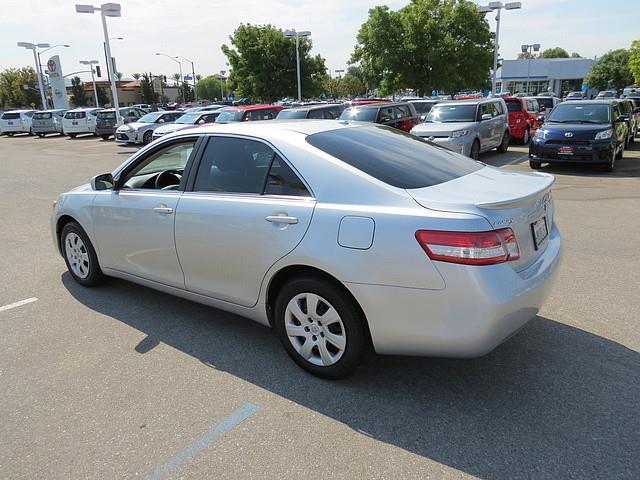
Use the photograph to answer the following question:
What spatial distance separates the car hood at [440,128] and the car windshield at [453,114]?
1.31ft

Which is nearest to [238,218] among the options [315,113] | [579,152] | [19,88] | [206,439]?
[206,439]

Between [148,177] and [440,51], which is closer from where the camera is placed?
[148,177]

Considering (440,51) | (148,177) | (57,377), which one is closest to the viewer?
(57,377)

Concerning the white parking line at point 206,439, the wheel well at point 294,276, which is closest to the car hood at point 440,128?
the wheel well at point 294,276

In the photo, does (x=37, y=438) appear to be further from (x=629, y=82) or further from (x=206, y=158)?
(x=629, y=82)

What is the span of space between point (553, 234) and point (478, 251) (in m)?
1.21

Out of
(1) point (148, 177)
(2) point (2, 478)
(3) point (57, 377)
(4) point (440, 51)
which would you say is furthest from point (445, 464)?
(4) point (440, 51)

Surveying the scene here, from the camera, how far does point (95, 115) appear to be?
95.9 ft

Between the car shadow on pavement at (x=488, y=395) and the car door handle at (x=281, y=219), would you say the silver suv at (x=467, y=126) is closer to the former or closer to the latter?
the car shadow on pavement at (x=488, y=395)

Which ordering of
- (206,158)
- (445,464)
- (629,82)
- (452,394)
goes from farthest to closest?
(629,82)
(206,158)
(452,394)
(445,464)

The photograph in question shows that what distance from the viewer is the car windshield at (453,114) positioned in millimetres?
13693

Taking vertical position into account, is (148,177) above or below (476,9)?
below

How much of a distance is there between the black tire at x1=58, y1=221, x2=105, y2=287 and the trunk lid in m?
3.27

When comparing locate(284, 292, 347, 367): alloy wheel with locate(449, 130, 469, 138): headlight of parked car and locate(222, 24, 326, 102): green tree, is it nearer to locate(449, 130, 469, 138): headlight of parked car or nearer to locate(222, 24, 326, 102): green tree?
locate(449, 130, 469, 138): headlight of parked car
